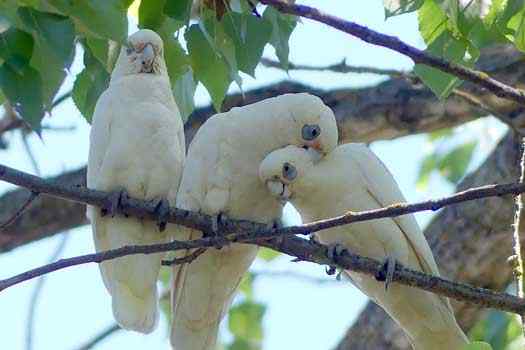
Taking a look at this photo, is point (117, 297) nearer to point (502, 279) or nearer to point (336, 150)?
point (336, 150)

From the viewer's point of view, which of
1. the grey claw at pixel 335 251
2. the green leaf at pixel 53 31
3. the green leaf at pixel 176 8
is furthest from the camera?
the grey claw at pixel 335 251

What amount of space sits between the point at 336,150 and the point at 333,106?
2105 millimetres

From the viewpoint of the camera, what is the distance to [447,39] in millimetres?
3834

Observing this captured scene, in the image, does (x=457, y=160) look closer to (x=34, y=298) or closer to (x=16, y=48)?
(x=34, y=298)

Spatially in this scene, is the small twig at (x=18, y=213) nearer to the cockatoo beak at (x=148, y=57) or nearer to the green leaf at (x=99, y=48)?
the green leaf at (x=99, y=48)

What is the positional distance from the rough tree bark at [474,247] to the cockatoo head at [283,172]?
6.32ft

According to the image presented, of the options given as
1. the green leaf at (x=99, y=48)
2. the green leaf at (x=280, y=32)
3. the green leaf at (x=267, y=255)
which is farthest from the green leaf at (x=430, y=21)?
the green leaf at (x=267, y=255)

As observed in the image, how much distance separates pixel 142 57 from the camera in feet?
16.9

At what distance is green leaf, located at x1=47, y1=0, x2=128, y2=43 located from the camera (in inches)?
135

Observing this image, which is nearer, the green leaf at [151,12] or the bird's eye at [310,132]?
the green leaf at [151,12]

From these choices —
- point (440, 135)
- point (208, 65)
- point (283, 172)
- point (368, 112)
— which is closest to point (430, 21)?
point (208, 65)

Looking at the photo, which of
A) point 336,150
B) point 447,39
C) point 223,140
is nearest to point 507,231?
point 336,150

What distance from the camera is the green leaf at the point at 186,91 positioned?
4.36m

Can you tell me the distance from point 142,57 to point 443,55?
175cm
